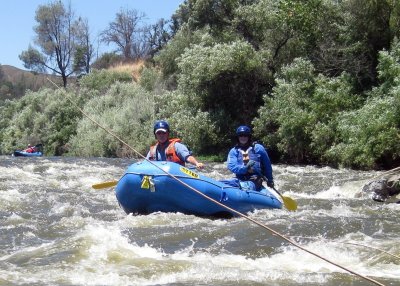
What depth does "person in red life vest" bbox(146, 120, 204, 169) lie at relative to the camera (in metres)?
8.20

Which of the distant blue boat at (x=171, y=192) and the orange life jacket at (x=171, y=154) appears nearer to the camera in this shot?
the distant blue boat at (x=171, y=192)

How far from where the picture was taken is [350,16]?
18.9 meters

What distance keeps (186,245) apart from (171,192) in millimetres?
1736

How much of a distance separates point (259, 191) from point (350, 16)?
1213cm

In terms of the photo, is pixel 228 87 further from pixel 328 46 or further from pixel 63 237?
pixel 63 237

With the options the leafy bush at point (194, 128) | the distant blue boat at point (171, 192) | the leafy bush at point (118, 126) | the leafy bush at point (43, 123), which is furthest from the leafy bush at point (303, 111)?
the leafy bush at point (43, 123)

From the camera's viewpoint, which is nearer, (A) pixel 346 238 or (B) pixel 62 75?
(A) pixel 346 238

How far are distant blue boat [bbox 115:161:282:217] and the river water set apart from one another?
186mm

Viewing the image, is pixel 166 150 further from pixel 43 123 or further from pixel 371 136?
pixel 43 123

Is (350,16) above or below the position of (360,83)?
above

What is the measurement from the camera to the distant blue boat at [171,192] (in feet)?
24.5

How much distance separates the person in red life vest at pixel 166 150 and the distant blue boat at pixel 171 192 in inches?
21.9

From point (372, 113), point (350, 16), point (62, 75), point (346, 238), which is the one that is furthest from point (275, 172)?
point (62, 75)

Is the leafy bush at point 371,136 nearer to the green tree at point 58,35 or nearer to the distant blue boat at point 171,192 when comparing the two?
the distant blue boat at point 171,192
